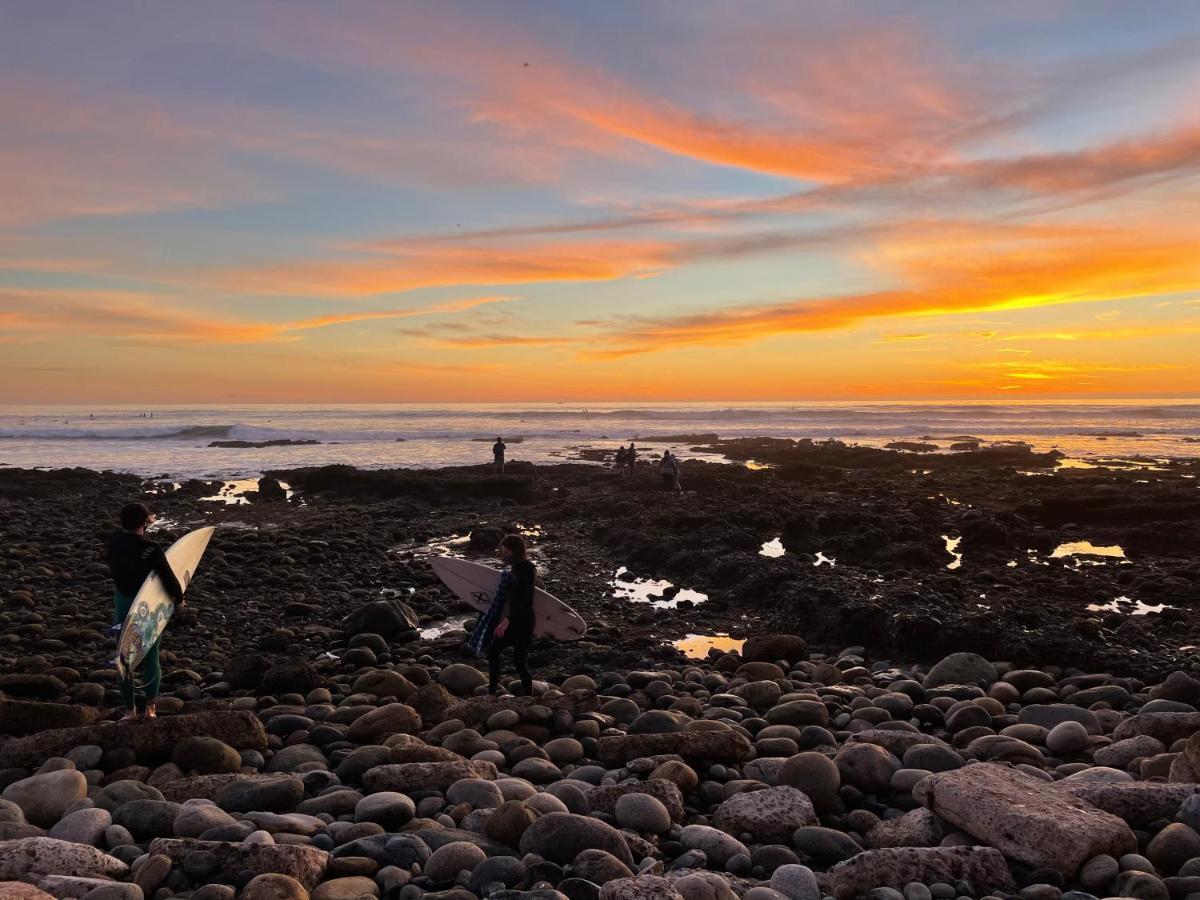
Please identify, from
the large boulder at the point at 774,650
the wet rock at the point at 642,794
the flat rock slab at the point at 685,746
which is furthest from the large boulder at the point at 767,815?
the large boulder at the point at 774,650

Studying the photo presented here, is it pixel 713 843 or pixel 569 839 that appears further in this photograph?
pixel 713 843

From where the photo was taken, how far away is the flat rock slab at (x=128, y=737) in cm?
641

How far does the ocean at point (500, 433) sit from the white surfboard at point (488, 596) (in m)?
28.6

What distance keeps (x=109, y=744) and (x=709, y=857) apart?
15.5 feet

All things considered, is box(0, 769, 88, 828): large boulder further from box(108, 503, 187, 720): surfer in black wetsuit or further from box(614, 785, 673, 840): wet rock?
box(614, 785, 673, 840): wet rock

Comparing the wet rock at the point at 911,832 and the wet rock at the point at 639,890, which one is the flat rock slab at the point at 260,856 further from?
the wet rock at the point at 911,832

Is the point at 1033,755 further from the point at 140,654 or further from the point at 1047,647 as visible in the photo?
the point at 140,654

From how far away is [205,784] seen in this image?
588 centimetres

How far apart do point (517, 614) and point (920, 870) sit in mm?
4778

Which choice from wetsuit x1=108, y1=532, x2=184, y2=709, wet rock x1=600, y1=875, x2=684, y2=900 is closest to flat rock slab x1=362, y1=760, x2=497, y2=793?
wet rock x1=600, y1=875, x2=684, y2=900

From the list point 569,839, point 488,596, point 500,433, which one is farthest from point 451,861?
point 500,433

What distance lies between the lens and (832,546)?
17516mm

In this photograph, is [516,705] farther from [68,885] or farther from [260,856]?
[68,885]

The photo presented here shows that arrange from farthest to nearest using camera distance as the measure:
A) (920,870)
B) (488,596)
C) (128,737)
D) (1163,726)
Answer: (488,596) → (1163,726) → (128,737) → (920,870)
